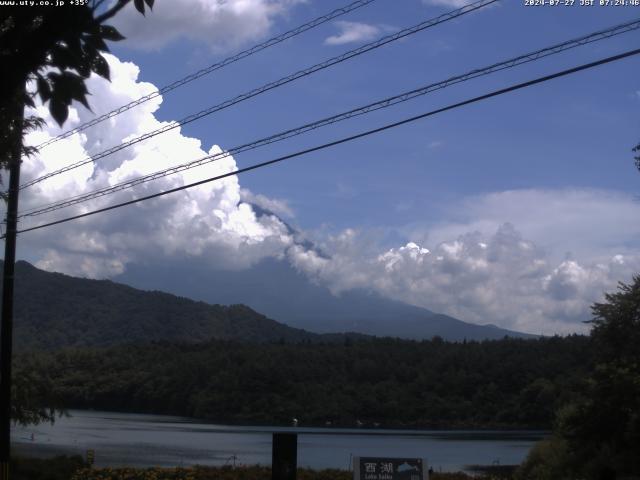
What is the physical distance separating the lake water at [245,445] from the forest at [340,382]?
174 inches

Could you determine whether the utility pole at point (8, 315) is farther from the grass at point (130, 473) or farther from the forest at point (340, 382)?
the forest at point (340, 382)

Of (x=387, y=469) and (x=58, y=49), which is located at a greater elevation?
(x=58, y=49)

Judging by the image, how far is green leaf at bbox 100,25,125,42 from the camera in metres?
5.17

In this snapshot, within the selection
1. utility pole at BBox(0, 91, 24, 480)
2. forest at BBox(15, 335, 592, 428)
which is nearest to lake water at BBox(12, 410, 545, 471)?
forest at BBox(15, 335, 592, 428)

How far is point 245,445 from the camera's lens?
5431 cm

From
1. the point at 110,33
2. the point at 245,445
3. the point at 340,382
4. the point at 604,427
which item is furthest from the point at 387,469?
the point at 340,382

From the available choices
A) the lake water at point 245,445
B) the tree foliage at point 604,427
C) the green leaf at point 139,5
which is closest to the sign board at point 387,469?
the green leaf at point 139,5

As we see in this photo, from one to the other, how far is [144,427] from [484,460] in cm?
3225

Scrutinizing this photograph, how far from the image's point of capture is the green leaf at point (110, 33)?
5.17 metres

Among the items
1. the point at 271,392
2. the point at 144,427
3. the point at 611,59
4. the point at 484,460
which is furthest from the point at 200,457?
the point at 271,392

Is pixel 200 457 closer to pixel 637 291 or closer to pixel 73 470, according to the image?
pixel 73 470

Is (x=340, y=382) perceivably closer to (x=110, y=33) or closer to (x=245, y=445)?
(x=245, y=445)

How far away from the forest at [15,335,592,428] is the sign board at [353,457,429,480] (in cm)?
5448

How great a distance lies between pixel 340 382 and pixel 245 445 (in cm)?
3912
